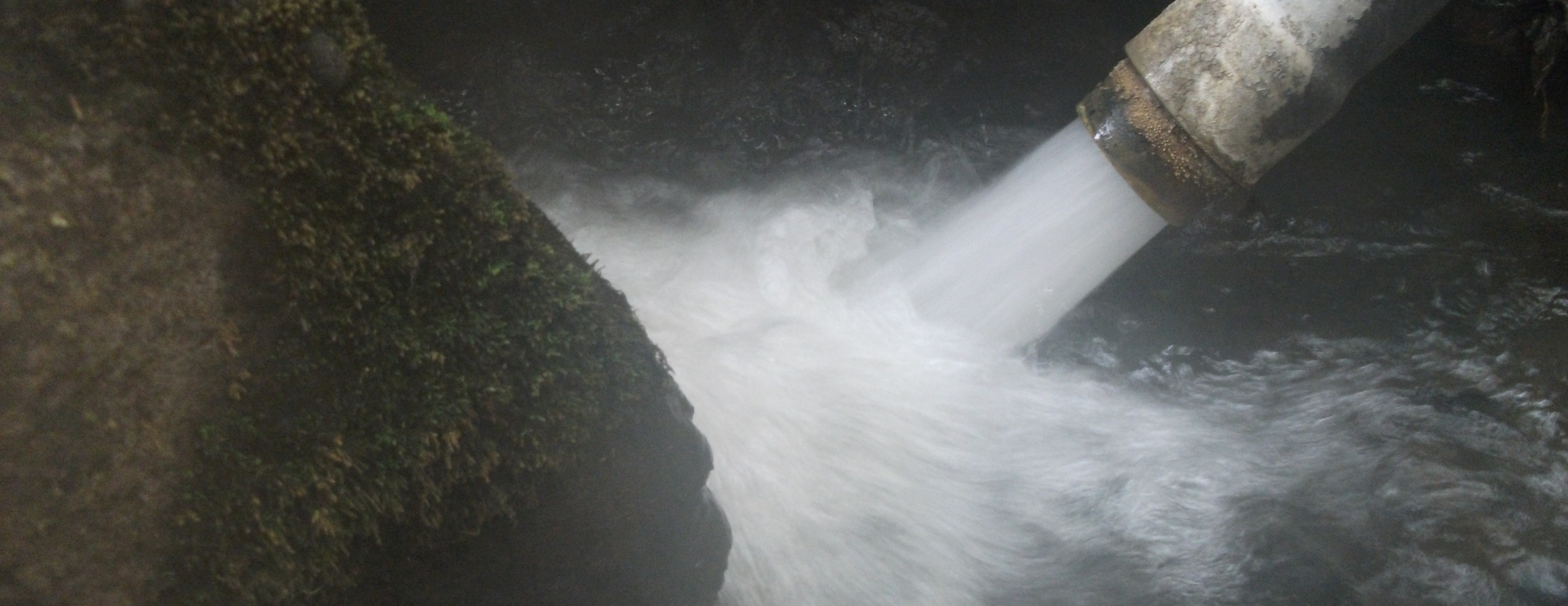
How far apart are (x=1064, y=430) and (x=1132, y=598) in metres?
1.05

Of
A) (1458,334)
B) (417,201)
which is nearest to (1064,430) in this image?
(1458,334)

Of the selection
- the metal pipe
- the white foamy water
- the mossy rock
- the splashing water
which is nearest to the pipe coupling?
the metal pipe

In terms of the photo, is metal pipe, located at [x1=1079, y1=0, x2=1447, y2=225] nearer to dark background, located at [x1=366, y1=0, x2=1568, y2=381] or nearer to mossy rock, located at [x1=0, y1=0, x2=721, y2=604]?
dark background, located at [x1=366, y1=0, x2=1568, y2=381]

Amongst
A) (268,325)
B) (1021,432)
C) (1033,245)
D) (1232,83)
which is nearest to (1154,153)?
(1232,83)

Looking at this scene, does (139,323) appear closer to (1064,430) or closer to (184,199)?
(184,199)

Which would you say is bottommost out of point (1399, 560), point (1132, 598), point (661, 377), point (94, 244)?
point (1399, 560)

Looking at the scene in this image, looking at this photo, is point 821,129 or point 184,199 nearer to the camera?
point 184,199

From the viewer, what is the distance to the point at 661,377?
2.95 meters

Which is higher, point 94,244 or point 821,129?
point 94,244

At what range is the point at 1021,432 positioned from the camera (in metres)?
4.81

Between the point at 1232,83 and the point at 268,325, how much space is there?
3858 millimetres

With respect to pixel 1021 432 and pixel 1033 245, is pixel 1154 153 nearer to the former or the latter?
pixel 1033 245

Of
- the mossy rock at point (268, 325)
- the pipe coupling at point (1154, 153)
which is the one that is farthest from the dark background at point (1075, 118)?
the mossy rock at point (268, 325)

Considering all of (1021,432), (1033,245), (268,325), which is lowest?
(1021,432)
